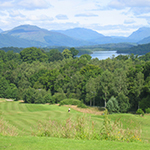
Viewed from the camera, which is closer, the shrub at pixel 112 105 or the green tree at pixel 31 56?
the shrub at pixel 112 105

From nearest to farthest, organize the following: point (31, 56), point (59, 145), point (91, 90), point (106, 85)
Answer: point (59, 145) → point (106, 85) → point (91, 90) → point (31, 56)

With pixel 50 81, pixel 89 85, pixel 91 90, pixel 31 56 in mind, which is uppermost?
pixel 31 56

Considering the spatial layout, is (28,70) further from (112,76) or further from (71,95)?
(112,76)

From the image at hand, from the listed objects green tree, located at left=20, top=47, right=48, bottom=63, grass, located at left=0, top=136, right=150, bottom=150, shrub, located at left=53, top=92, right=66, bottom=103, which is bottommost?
shrub, located at left=53, top=92, right=66, bottom=103

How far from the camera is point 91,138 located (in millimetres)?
10906

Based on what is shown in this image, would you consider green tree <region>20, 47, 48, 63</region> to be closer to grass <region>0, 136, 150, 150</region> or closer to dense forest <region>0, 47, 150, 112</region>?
dense forest <region>0, 47, 150, 112</region>

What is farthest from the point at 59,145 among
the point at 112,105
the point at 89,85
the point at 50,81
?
the point at 50,81

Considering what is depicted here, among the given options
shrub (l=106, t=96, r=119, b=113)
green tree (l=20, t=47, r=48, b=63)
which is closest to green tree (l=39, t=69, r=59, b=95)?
shrub (l=106, t=96, r=119, b=113)

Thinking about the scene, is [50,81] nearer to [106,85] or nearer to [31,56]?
[106,85]

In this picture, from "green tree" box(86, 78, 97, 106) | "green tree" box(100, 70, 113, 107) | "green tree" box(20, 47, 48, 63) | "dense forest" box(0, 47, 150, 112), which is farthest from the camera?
"green tree" box(20, 47, 48, 63)

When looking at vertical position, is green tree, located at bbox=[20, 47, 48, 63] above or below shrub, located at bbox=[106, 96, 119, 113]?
above

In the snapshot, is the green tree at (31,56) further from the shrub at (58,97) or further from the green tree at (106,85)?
the green tree at (106,85)

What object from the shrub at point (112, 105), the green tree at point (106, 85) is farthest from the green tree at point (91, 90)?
the shrub at point (112, 105)

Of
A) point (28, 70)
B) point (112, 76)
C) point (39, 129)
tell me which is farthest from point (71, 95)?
point (39, 129)
